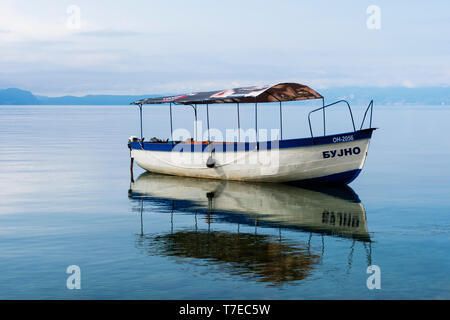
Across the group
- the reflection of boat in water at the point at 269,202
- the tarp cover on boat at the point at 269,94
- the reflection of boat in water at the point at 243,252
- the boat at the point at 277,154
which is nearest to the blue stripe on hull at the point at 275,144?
the boat at the point at 277,154

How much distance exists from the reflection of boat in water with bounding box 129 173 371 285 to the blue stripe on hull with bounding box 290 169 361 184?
1.10 feet

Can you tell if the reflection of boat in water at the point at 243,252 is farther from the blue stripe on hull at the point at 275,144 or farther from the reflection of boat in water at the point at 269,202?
the blue stripe on hull at the point at 275,144

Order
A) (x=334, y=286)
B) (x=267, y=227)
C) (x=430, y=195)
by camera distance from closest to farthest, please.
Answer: (x=334, y=286) → (x=267, y=227) → (x=430, y=195)

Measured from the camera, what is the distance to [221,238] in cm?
1530

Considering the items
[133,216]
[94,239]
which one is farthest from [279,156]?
[94,239]

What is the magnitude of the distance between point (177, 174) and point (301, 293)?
19.0 m

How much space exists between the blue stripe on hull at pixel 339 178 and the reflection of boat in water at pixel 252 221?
0.33m

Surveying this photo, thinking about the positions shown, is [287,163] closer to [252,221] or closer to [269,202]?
[269,202]

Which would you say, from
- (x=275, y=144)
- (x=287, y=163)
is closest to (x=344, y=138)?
(x=287, y=163)

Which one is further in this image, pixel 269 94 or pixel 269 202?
pixel 269 94

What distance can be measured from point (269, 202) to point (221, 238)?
6.19m

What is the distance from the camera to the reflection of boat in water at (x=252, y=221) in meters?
12.7

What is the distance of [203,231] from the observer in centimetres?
1628
